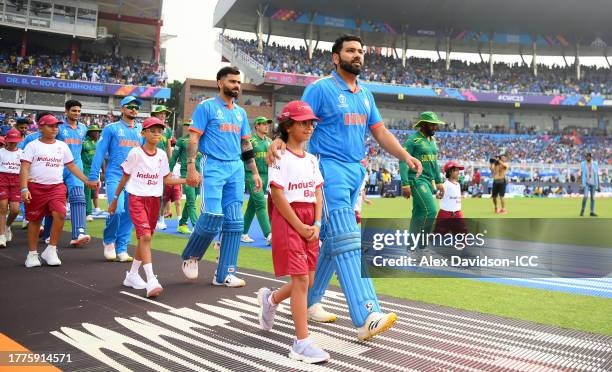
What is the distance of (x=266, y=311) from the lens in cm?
364

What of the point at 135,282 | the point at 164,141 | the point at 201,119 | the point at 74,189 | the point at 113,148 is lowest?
the point at 135,282

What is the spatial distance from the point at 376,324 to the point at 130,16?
1566 inches

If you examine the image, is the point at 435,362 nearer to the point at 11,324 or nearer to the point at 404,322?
the point at 404,322

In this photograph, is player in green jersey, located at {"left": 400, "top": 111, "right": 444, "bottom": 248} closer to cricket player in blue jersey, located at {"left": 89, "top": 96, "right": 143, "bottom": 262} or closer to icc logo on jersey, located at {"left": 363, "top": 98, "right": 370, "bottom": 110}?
icc logo on jersey, located at {"left": 363, "top": 98, "right": 370, "bottom": 110}

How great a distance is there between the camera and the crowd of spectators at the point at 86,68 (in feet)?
114

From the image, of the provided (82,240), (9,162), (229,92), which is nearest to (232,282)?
(229,92)

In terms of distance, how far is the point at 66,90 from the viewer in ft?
117

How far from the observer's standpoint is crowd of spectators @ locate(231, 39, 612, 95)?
4481 cm

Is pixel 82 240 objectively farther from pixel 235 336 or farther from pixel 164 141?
pixel 235 336

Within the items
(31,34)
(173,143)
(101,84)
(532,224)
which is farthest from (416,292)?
(31,34)

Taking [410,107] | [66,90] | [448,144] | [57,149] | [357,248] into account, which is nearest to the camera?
[357,248]

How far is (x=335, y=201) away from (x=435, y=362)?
130 cm

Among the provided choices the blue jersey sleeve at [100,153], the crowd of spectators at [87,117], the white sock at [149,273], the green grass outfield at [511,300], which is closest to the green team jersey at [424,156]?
the green grass outfield at [511,300]

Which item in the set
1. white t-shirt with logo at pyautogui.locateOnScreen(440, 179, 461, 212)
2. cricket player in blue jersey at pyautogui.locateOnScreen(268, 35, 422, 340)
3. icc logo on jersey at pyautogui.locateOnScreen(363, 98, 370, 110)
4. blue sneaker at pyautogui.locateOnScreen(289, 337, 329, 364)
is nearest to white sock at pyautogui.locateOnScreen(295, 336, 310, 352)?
blue sneaker at pyautogui.locateOnScreen(289, 337, 329, 364)
